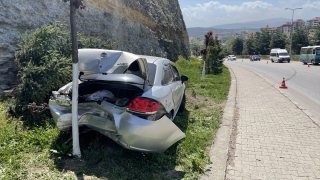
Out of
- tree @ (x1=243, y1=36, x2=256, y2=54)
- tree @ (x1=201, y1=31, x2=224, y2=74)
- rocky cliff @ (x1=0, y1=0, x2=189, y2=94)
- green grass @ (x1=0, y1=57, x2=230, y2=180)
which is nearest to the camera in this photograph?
green grass @ (x1=0, y1=57, x2=230, y2=180)

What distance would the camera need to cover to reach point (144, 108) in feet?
12.3

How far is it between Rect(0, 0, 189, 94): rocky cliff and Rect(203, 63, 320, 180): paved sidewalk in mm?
5515

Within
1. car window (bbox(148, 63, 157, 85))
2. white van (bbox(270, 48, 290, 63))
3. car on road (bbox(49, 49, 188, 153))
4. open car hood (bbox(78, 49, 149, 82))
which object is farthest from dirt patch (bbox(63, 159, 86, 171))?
white van (bbox(270, 48, 290, 63))

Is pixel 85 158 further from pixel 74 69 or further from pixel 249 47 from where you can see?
pixel 249 47

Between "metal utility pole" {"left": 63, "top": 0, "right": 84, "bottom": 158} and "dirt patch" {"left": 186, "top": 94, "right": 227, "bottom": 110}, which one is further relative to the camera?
"dirt patch" {"left": 186, "top": 94, "right": 227, "bottom": 110}

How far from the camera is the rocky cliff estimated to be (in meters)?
6.94

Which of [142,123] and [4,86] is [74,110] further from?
[4,86]

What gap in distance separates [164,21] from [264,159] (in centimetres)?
2150

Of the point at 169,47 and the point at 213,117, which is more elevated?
the point at 169,47

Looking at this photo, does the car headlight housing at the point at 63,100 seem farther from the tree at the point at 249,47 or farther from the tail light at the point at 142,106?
the tree at the point at 249,47

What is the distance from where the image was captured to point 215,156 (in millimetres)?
4461

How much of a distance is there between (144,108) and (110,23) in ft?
37.2

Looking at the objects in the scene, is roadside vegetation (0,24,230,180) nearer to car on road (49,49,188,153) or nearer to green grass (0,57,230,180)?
green grass (0,57,230,180)

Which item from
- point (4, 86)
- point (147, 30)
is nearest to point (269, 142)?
point (4, 86)
